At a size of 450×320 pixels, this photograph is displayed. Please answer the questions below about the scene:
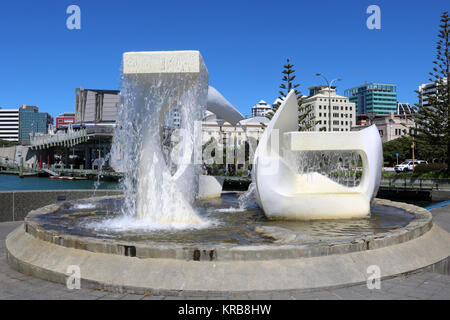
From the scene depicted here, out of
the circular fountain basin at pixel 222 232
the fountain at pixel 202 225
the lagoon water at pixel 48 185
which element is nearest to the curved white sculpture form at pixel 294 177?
the fountain at pixel 202 225

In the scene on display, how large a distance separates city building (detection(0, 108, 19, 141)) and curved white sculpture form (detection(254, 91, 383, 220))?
8090 inches

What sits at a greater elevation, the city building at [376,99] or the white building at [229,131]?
the city building at [376,99]

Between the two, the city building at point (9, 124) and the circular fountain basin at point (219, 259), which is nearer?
the circular fountain basin at point (219, 259)

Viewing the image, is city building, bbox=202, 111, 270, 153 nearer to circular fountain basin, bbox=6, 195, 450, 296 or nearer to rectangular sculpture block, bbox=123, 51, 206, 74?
rectangular sculpture block, bbox=123, 51, 206, 74

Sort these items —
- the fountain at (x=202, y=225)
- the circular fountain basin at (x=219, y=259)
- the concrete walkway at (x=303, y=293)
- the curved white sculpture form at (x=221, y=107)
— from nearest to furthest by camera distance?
the concrete walkway at (x=303, y=293)
the circular fountain basin at (x=219, y=259)
the fountain at (x=202, y=225)
the curved white sculpture form at (x=221, y=107)

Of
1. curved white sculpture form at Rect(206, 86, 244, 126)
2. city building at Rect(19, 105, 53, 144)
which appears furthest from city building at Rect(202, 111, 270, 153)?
city building at Rect(19, 105, 53, 144)

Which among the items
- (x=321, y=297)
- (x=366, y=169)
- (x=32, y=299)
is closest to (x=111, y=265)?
(x=32, y=299)

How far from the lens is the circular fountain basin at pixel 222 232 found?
510 cm

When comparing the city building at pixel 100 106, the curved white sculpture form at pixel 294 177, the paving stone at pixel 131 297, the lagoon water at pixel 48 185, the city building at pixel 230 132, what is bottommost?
the lagoon water at pixel 48 185

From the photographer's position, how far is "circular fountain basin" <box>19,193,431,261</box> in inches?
201

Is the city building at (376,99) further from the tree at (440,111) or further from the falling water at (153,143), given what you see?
the falling water at (153,143)

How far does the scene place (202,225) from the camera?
26.1 ft

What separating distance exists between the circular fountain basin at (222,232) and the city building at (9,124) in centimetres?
20219

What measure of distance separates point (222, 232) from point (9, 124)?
686 ft
